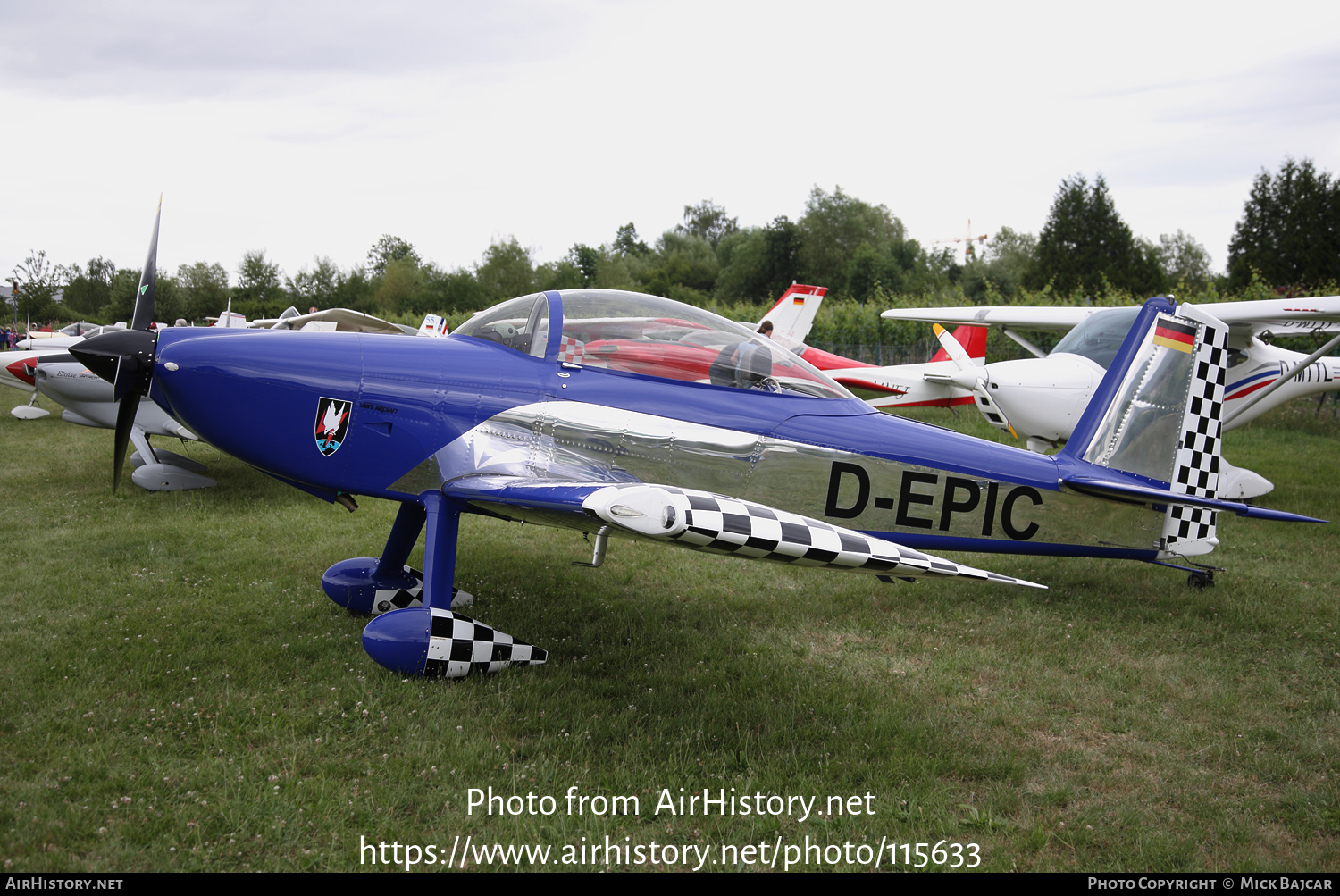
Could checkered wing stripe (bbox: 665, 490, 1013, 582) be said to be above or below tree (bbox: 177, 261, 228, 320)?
below

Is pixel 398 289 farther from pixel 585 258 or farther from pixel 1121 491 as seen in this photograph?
pixel 1121 491

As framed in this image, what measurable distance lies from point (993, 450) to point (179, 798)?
4441 millimetres

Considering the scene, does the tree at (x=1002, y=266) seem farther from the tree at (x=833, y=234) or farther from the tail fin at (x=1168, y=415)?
the tail fin at (x=1168, y=415)

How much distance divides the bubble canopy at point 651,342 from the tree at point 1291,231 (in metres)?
37.7

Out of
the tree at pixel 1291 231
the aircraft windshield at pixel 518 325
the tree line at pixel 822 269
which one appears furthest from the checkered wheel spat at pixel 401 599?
the tree at pixel 1291 231

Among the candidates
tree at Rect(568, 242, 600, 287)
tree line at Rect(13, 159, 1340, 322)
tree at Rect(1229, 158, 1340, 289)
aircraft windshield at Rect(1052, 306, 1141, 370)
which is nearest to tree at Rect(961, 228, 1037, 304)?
tree line at Rect(13, 159, 1340, 322)

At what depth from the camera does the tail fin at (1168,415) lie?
5000mm

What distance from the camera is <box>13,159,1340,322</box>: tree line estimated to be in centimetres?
3656

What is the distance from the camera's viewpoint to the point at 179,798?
9.87 feet

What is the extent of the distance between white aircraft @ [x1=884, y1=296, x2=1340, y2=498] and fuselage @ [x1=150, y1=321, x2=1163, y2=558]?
4.28 metres

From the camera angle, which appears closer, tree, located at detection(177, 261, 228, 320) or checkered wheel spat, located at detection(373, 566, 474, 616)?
checkered wheel spat, located at detection(373, 566, 474, 616)

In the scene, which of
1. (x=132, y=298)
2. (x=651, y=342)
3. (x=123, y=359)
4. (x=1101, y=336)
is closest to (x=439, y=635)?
(x=651, y=342)

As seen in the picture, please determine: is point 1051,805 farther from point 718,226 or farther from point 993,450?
point 718,226

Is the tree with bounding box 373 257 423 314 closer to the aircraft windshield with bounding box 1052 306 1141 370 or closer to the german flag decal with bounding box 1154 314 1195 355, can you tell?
the aircraft windshield with bounding box 1052 306 1141 370
